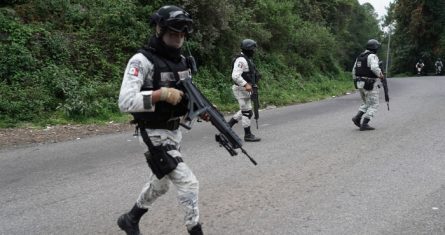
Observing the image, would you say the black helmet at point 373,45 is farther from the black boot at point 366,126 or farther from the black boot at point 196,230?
the black boot at point 196,230

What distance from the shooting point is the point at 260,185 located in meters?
6.15

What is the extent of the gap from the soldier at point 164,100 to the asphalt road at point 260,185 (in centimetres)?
88

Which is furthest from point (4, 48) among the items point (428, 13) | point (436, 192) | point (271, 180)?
point (428, 13)

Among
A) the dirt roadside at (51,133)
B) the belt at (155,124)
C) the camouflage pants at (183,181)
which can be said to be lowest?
the dirt roadside at (51,133)

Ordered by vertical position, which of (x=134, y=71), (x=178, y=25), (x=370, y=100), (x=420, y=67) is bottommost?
(x=420, y=67)

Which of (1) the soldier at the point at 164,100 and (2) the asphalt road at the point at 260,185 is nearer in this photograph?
(1) the soldier at the point at 164,100

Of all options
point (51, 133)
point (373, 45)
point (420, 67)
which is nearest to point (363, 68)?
point (373, 45)

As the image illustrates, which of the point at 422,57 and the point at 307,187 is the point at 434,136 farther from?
the point at 422,57

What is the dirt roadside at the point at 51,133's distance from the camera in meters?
9.23

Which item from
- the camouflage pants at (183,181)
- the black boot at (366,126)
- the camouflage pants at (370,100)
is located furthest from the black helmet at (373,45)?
the camouflage pants at (183,181)

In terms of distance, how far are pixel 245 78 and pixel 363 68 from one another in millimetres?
2832

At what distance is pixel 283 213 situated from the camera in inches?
198

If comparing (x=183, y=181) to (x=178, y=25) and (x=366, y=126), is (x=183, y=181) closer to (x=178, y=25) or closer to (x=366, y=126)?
(x=178, y=25)

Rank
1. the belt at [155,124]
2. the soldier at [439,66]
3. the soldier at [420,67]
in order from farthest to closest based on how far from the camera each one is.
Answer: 1. the soldier at [420,67]
2. the soldier at [439,66]
3. the belt at [155,124]
